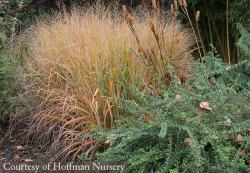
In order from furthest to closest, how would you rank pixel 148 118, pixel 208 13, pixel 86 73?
pixel 208 13, pixel 86 73, pixel 148 118

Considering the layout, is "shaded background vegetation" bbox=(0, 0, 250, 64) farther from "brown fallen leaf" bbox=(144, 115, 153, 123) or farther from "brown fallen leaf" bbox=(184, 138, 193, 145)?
"brown fallen leaf" bbox=(184, 138, 193, 145)

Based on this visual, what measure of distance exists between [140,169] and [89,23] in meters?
2.43

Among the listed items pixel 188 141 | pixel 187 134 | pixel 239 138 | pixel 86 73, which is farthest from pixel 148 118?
pixel 86 73

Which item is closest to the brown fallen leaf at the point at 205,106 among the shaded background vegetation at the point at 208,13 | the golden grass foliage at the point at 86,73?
the golden grass foliage at the point at 86,73

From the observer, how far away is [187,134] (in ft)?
10.8

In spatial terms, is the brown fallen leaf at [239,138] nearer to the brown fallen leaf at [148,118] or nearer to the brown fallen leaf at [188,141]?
the brown fallen leaf at [188,141]

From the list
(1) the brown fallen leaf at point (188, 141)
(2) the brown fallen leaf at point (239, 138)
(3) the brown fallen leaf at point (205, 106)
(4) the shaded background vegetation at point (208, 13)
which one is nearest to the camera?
(1) the brown fallen leaf at point (188, 141)

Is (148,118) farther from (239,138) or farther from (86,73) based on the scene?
(86,73)

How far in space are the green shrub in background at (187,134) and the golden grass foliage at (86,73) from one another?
19.6 inches

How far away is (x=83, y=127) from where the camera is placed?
13.5 ft

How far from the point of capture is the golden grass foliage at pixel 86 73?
4086 mm

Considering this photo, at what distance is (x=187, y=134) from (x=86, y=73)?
1508 millimetres

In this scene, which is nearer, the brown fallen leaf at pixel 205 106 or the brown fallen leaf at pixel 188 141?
the brown fallen leaf at pixel 188 141

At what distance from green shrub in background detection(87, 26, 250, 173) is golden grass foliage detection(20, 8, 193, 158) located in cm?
50
